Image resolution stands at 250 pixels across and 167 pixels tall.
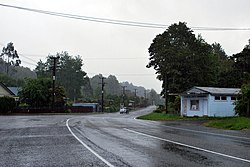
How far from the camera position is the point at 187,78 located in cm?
6081

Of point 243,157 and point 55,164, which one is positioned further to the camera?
point 243,157

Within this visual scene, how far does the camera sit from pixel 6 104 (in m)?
54.8

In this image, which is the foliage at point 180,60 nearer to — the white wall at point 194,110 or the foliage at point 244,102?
the white wall at point 194,110

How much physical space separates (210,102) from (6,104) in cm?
3072

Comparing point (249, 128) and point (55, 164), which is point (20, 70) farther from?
point (55, 164)

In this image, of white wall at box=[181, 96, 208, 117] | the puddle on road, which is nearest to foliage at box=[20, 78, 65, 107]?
white wall at box=[181, 96, 208, 117]

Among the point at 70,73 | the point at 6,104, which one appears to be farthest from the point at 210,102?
the point at 70,73

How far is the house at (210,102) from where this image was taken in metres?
44.4

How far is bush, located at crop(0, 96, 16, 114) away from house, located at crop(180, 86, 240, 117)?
89.6 ft

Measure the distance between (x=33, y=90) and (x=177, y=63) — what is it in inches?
1061

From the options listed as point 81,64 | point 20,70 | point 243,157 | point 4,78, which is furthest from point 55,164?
point 20,70

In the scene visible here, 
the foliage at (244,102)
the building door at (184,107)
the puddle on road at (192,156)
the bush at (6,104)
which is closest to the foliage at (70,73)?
the bush at (6,104)

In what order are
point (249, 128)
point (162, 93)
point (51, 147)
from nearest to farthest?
point (51, 147)
point (249, 128)
point (162, 93)

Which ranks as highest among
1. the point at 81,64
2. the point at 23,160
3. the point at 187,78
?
the point at 81,64
